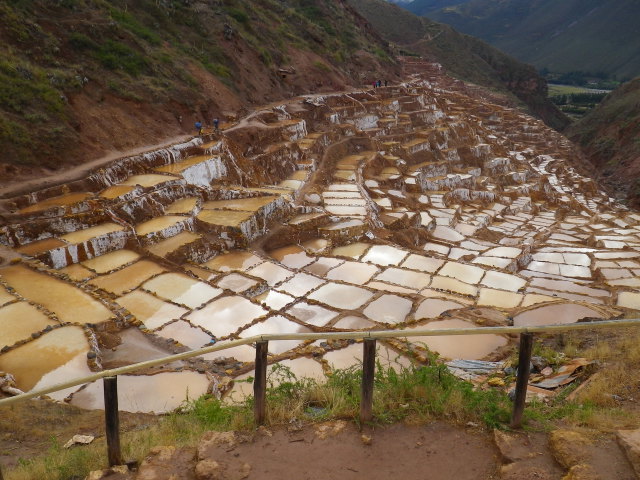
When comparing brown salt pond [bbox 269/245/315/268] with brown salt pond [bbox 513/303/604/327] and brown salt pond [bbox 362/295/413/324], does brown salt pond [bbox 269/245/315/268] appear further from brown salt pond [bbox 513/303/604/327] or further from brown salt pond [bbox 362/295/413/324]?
brown salt pond [bbox 513/303/604/327]

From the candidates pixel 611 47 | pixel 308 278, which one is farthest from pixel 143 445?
pixel 611 47

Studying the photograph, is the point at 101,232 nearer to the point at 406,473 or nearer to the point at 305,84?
the point at 406,473

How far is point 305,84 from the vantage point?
28.6 meters

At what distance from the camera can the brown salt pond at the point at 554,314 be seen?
356 inches

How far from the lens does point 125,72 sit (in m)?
17.4

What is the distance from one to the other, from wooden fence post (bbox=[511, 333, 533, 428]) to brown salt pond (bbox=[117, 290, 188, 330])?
6751mm

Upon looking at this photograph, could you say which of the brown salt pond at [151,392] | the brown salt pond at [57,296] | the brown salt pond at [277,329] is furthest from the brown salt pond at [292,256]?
the brown salt pond at [151,392]

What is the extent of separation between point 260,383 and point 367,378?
95cm

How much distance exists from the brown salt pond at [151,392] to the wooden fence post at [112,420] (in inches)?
100

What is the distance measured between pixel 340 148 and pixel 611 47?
4990 inches

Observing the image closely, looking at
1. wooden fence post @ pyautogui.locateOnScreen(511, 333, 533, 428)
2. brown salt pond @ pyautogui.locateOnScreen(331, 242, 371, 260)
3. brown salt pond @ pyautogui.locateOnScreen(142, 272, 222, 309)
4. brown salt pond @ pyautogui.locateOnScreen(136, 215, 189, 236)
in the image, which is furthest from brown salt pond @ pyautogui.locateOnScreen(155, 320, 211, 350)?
wooden fence post @ pyautogui.locateOnScreen(511, 333, 533, 428)

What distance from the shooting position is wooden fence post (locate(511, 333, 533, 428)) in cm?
364

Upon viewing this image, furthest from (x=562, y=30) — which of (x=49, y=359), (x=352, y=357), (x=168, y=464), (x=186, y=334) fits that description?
(x=168, y=464)

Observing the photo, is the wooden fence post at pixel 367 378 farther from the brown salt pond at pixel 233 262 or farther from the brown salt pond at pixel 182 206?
the brown salt pond at pixel 182 206
